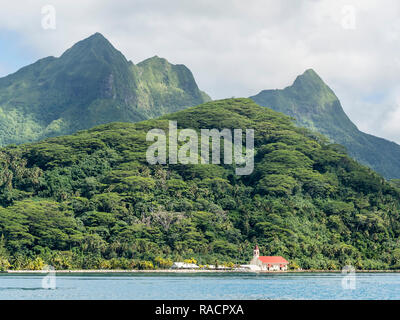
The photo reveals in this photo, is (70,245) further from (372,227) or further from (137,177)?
(372,227)

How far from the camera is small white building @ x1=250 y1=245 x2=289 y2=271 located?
16325 cm

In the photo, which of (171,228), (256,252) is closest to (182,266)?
(171,228)

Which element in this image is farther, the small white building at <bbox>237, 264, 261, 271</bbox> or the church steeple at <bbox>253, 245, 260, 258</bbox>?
the church steeple at <bbox>253, 245, 260, 258</bbox>

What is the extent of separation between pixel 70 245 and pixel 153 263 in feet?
70.8

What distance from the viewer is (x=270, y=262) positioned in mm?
164125

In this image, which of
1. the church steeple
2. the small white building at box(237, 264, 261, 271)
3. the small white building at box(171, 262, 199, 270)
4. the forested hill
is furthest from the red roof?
the small white building at box(171, 262, 199, 270)

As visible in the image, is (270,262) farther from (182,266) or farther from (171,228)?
(171,228)

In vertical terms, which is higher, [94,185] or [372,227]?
[94,185]

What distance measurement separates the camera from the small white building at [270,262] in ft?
536

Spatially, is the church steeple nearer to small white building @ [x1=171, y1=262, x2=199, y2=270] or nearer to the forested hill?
the forested hill

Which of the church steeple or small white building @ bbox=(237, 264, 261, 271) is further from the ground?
the church steeple

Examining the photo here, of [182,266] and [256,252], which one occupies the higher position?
[256,252]
